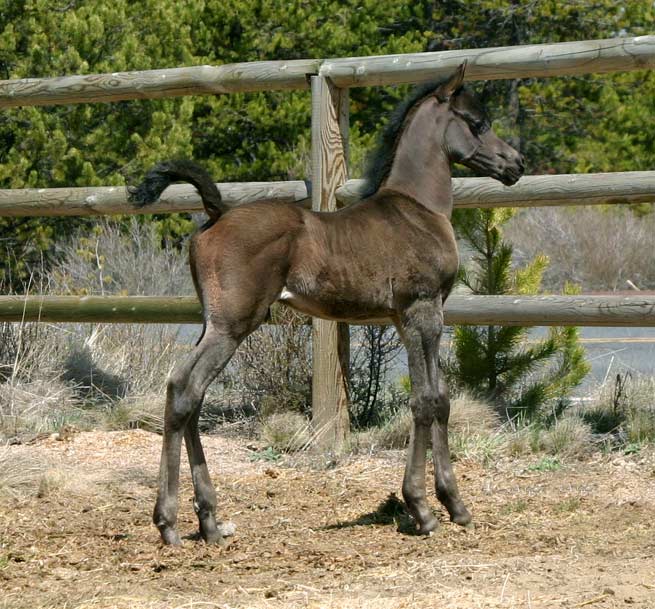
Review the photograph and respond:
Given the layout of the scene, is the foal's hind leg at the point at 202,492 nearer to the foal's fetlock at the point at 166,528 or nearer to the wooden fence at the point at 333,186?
the foal's fetlock at the point at 166,528

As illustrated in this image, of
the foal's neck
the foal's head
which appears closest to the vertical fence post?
the foal's neck

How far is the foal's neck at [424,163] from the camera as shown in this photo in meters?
5.88

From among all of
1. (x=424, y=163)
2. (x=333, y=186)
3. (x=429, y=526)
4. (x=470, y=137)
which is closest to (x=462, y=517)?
(x=429, y=526)

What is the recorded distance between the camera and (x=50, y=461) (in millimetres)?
6746

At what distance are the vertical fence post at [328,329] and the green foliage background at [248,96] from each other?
1.77 m

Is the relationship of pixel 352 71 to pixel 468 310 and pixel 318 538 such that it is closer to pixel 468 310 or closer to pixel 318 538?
→ pixel 468 310

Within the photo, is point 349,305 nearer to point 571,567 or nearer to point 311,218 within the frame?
point 311,218

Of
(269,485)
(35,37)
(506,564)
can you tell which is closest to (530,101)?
(35,37)

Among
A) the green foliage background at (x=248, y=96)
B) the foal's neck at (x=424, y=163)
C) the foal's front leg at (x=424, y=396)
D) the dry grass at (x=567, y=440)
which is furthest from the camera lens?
the green foliage background at (x=248, y=96)

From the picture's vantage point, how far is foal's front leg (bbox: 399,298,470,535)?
5543mm

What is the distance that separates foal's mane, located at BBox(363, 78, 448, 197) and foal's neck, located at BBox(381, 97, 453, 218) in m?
0.03

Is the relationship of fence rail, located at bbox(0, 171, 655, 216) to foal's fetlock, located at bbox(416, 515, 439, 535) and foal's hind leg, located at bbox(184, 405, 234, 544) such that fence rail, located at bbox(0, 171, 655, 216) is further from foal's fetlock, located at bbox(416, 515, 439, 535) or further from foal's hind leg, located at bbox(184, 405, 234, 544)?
foal's fetlock, located at bbox(416, 515, 439, 535)

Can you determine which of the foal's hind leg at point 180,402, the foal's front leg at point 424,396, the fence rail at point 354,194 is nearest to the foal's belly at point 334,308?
the foal's front leg at point 424,396

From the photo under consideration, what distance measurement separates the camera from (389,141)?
19.7ft
